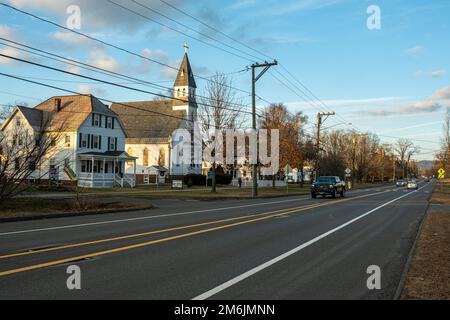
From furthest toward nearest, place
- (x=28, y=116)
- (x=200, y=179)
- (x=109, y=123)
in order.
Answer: (x=200, y=179), (x=109, y=123), (x=28, y=116)

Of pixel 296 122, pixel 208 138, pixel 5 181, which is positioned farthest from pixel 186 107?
pixel 5 181

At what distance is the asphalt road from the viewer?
6680mm

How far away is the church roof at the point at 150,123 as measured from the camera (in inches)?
3029

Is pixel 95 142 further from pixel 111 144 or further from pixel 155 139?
pixel 155 139

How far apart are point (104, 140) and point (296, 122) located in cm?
2572

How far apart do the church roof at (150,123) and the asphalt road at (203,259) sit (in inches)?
2399

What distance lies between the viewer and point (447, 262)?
8.79 m

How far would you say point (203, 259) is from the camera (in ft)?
30.0

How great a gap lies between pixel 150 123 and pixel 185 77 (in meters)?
18.3

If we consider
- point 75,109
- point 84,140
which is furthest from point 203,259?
point 75,109

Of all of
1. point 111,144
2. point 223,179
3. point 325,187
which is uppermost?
point 111,144

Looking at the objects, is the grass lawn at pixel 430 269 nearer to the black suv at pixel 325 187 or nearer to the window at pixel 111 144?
the black suv at pixel 325 187

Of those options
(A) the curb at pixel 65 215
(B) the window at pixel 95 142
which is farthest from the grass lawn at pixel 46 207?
(B) the window at pixel 95 142
